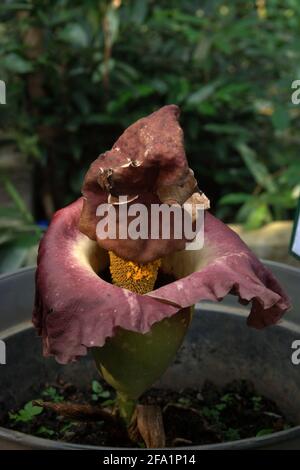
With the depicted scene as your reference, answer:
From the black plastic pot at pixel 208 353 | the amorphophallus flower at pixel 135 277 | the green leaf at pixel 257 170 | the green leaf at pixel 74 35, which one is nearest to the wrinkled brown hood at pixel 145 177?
the amorphophallus flower at pixel 135 277


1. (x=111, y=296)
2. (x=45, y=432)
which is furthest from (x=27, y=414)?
(x=111, y=296)

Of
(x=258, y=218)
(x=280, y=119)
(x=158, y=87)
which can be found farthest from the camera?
(x=158, y=87)

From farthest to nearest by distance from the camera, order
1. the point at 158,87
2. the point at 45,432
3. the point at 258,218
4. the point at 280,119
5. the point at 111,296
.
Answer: the point at 158,87, the point at 258,218, the point at 280,119, the point at 45,432, the point at 111,296

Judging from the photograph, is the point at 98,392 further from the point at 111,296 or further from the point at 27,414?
the point at 111,296

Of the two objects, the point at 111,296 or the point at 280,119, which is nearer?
the point at 111,296

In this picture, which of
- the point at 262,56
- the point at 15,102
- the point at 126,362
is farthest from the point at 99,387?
the point at 262,56

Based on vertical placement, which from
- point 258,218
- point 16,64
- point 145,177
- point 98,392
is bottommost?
point 258,218

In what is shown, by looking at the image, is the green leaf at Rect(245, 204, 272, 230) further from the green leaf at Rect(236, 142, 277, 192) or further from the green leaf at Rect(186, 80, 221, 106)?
the green leaf at Rect(186, 80, 221, 106)

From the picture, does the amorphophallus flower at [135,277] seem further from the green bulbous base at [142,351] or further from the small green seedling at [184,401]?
the small green seedling at [184,401]
